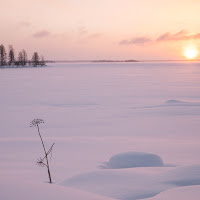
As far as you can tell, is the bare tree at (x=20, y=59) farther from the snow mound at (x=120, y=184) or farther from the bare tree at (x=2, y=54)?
the snow mound at (x=120, y=184)

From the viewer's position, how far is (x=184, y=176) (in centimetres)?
382

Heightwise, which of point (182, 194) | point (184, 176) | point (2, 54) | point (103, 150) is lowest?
point (182, 194)

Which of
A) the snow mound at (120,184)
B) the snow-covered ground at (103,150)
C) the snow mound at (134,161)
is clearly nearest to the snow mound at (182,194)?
the snow-covered ground at (103,150)

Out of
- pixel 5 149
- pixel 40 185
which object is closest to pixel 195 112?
pixel 5 149

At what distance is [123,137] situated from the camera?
7.60 metres

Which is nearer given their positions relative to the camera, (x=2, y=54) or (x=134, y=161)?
(x=134, y=161)

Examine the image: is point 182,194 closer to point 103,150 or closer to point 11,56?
point 103,150

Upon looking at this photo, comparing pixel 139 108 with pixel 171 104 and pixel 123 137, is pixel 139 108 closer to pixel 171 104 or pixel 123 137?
pixel 171 104

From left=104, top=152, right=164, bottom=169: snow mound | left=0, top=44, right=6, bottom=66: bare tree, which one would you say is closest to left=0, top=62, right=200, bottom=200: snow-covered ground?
left=104, top=152, right=164, bottom=169: snow mound

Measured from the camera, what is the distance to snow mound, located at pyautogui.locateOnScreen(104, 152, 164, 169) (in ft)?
16.0

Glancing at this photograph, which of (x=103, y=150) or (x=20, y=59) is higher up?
(x=20, y=59)

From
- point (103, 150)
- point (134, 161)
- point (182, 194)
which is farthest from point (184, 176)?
point (103, 150)

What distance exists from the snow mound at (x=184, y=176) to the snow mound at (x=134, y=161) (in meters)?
0.88

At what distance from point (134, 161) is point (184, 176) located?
1.24 meters
